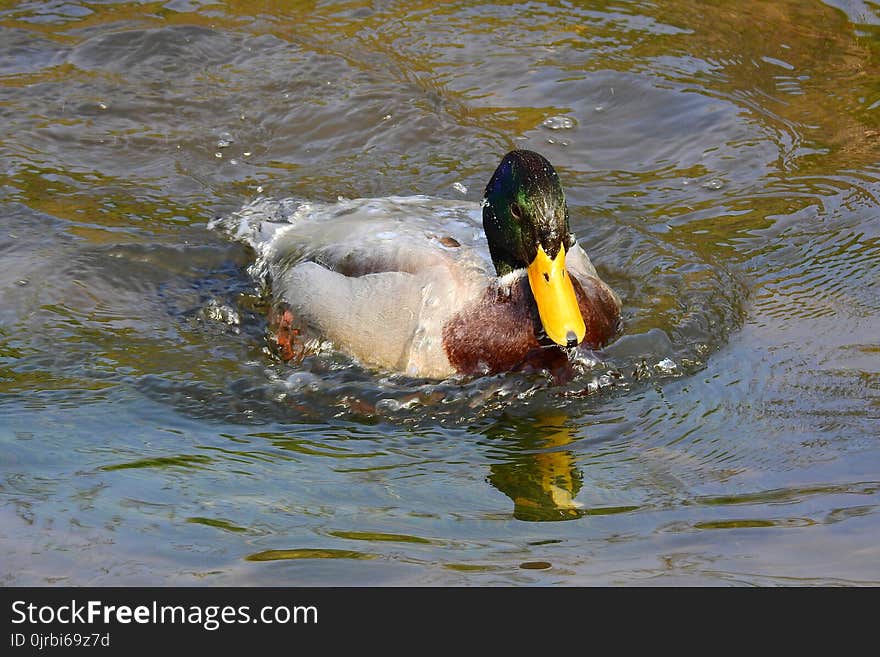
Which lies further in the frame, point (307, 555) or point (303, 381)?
point (303, 381)

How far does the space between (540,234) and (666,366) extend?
2.47ft

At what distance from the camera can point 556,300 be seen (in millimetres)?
4770

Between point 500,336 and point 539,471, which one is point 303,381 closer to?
point 500,336

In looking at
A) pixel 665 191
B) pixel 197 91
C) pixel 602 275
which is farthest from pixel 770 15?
pixel 197 91

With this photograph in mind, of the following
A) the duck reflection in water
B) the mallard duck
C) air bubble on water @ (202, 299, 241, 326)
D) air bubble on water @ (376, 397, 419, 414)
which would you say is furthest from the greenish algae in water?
air bubble on water @ (202, 299, 241, 326)

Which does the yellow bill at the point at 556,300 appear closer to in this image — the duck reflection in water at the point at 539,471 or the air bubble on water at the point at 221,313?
the duck reflection in water at the point at 539,471

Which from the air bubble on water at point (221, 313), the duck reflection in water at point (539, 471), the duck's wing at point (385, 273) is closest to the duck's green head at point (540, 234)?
the duck's wing at point (385, 273)

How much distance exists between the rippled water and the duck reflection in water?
0.05 feet

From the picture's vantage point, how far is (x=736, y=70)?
766 cm

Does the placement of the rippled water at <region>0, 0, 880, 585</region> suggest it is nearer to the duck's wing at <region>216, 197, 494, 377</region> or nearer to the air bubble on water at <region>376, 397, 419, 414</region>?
the air bubble on water at <region>376, 397, 419, 414</region>

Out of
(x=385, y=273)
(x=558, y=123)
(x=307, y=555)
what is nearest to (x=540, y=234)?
(x=385, y=273)

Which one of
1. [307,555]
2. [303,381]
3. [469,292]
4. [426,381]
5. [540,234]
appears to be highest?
[540,234]

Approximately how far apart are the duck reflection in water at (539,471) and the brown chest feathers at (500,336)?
1.05 feet

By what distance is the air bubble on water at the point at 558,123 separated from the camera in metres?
7.35
